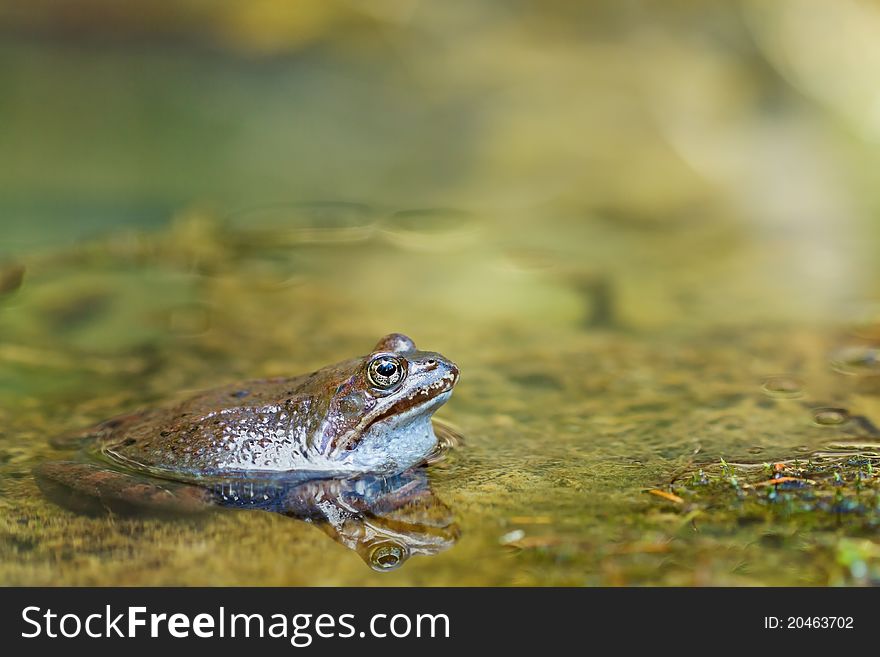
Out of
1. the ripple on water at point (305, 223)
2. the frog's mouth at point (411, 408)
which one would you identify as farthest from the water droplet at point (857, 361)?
the ripple on water at point (305, 223)

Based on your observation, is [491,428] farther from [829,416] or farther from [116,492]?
[116,492]

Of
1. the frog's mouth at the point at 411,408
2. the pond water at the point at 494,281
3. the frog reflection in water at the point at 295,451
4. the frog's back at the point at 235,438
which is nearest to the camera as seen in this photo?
the pond water at the point at 494,281

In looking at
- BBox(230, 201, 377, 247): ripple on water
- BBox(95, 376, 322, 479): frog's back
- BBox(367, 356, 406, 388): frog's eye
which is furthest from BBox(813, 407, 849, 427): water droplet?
BBox(230, 201, 377, 247): ripple on water

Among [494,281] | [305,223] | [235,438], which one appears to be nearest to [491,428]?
[235,438]

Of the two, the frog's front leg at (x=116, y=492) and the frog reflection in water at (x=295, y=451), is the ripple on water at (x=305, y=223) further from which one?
the frog's front leg at (x=116, y=492)

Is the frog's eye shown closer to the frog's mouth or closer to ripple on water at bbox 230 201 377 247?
the frog's mouth

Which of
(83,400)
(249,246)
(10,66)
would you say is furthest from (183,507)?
(10,66)

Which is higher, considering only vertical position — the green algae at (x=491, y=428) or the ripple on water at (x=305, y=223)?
the ripple on water at (x=305, y=223)
